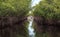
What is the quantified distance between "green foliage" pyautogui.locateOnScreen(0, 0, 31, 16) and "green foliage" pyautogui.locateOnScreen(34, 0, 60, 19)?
3.72m

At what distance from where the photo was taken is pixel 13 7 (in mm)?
38438

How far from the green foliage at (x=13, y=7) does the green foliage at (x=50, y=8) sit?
372cm

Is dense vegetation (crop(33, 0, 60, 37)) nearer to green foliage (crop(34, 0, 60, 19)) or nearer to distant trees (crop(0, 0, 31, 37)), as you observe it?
green foliage (crop(34, 0, 60, 19))

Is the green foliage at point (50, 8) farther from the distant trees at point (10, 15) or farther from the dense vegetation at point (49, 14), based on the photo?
the distant trees at point (10, 15)

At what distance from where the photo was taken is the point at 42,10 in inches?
1626

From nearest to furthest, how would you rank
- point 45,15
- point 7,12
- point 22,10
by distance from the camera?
point 7,12 < point 45,15 < point 22,10

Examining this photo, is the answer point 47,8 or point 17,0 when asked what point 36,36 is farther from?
point 17,0

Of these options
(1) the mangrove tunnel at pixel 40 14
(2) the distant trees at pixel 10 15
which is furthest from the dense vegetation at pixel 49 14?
(2) the distant trees at pixel 10 15

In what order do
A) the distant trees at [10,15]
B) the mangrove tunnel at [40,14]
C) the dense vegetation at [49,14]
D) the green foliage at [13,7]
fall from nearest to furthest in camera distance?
the distant trees at [10,15] < the mangrove tunnel at [40,14] < the green foliage at [13,7] < the dense vegetation at [49,14]

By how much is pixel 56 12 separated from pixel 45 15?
11.7ft

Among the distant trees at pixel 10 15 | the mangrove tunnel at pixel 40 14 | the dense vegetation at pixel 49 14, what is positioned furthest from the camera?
the dense vegetation at pixel 49 14

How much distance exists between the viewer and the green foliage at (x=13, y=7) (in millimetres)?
35094

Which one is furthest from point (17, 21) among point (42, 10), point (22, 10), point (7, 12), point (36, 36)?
point (36, 36)

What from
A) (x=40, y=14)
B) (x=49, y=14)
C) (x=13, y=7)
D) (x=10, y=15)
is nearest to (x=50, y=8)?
(x=49, y=14)
